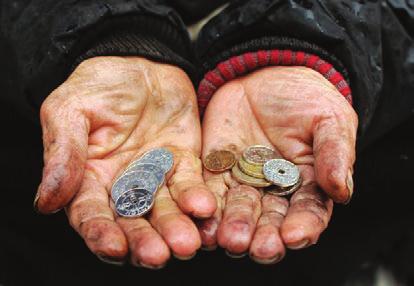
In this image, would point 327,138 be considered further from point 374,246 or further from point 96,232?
Answer: point 374,246

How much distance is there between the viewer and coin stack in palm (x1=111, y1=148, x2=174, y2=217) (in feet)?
5.90

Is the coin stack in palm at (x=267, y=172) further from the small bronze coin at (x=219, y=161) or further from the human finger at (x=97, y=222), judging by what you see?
the human finger at (x=97, y=222)

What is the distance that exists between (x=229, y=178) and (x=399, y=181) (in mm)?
1299

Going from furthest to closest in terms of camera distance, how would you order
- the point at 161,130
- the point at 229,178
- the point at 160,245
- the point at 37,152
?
1. the point at 37,152
2. the point at 161,130
3. the point at 229,178
4. the point at 160,245

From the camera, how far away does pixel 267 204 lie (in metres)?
1.86

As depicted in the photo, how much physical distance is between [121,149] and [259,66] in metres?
0.75

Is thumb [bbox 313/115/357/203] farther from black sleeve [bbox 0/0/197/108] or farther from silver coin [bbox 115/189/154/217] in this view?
black sleeve [bbox 0/0/197/108]

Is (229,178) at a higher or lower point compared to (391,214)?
higher

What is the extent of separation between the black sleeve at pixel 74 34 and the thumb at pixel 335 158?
0.98 meters

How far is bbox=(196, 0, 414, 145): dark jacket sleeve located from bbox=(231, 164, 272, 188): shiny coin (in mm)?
637

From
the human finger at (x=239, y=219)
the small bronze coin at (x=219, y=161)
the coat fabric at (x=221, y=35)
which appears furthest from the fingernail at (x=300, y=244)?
the coat fabric at (x=221, y=35)

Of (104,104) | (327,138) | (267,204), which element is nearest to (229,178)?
(267,204)

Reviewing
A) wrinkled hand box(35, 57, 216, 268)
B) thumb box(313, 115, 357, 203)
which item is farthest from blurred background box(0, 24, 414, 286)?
thumb box(313, 115, 357, 203)

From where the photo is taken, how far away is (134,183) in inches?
74.5
